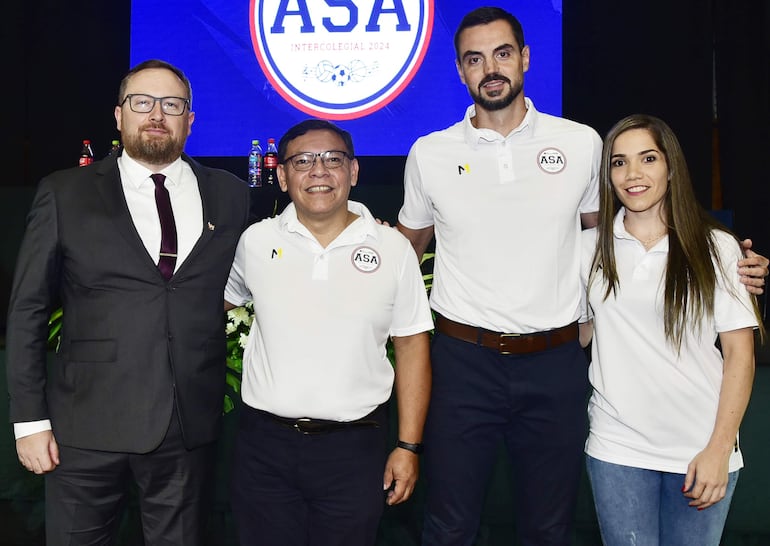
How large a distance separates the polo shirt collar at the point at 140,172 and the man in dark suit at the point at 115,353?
0.04 metres

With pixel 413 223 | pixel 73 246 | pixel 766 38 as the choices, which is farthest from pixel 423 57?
pixel 73 246

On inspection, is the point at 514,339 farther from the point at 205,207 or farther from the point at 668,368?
the point at 205,207

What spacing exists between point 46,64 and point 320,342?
195 inches

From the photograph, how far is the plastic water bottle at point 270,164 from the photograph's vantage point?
16.2 ft

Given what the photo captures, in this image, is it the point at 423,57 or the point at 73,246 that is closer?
the point at 73,246

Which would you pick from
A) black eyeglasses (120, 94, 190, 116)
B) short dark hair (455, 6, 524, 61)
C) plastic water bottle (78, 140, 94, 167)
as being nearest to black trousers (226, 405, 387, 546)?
black eyeglasses (120, 94, 190, 116)

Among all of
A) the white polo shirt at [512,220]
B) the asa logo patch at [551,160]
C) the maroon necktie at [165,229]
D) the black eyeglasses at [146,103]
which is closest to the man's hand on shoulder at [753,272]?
the white polo shirt at [512,220]

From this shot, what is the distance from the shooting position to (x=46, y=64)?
568 centimetres

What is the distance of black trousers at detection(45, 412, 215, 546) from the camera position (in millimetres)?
1884

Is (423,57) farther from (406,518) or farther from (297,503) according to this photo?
(297,503)

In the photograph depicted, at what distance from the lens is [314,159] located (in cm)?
195

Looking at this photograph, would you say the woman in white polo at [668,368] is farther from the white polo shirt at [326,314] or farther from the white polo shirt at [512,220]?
the white polo shirt at [326,314]

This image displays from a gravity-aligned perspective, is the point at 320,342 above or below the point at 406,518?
above

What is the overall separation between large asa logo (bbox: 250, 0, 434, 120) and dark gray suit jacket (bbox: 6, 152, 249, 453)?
3.21m
